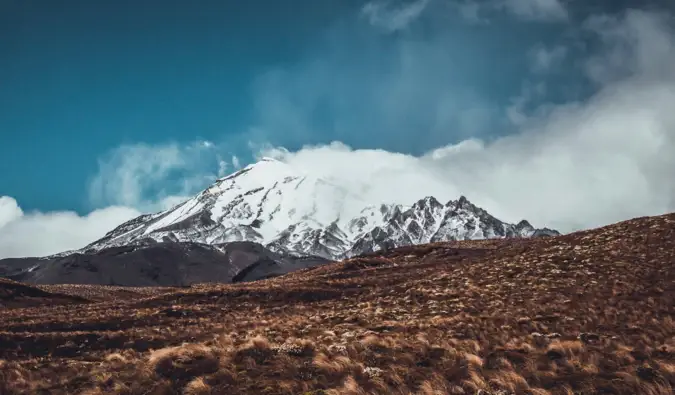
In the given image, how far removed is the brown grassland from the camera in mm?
14078

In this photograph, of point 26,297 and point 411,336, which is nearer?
point 411,336

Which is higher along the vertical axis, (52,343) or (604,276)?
(604,276)

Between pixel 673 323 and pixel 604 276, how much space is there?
12357 mm

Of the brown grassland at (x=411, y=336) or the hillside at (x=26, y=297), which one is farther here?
the hillside at (x=26, y=297)

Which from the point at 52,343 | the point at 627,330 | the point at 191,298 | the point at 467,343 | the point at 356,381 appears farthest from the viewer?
the point at 191,298

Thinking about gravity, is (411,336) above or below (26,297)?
below

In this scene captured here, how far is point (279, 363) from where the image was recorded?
1557 centimetres

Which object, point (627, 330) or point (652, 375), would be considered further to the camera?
point (627, 330)

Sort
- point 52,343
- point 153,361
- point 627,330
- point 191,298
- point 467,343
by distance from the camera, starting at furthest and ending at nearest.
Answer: point 191,298 < point 52,343 < point 627,330 < point 467,343 < point 153,361

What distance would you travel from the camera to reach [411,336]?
20484 mm

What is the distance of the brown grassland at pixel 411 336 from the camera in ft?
46.2

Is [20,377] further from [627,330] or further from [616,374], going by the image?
[627,330]

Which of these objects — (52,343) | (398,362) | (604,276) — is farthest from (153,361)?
(604,276)

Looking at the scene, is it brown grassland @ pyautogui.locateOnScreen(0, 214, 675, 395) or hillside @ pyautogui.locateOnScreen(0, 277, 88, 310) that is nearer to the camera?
brown grassland @ pyautogui.locateOnScreen(0, 214, 675, 395)
